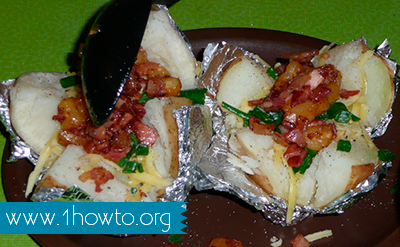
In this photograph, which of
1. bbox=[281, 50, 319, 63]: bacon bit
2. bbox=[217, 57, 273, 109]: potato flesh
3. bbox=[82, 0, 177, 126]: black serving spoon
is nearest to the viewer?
bbox=[82, 0, 177, 126]: black serving spoon

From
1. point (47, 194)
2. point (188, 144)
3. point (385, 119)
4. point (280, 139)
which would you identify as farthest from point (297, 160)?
point (47, 194)

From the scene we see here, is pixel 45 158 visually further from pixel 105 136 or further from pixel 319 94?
pixel 319 94

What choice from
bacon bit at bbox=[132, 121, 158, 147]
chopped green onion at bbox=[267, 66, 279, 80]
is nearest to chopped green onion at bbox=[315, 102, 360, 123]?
chopped green onion at bbox=[267, 66, 279, 80]

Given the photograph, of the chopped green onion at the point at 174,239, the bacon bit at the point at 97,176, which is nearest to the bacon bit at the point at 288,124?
the chopped green onion at the point at 174,239

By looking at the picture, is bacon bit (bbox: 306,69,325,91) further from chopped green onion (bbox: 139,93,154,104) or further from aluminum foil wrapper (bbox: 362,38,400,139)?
chopped green onion (bbox: 139,93,154,104)

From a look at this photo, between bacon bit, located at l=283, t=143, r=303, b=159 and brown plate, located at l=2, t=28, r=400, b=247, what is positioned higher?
bacon bit, located at l=283, t=143, r=303, b=159

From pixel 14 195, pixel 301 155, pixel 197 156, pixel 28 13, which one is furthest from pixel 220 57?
pixel 28 13
